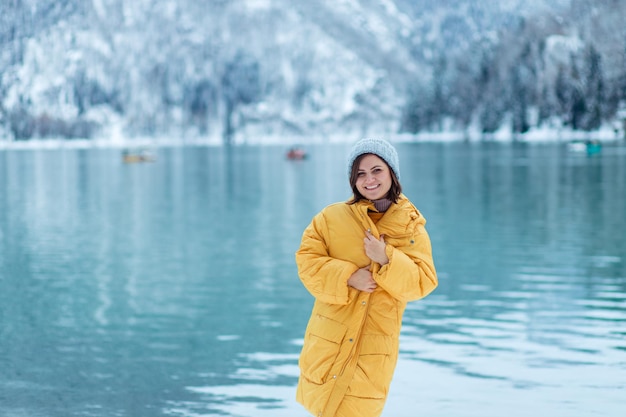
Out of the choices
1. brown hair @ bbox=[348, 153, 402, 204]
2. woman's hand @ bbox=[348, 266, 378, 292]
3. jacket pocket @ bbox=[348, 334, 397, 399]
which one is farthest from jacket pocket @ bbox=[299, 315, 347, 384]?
brown hair @ bbox=[348, 153, 402, 204]

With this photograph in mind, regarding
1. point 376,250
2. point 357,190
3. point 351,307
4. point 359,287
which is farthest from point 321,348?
point 357,190

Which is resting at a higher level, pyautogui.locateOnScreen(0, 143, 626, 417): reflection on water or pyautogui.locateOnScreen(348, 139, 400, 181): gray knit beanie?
pyautogui.locateOnScreen(348, 139, 400, 181): gray knit beanie

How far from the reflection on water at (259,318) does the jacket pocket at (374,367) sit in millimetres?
4238

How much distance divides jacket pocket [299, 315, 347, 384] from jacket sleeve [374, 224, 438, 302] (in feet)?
1.49

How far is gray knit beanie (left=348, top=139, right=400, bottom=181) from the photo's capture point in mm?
5488

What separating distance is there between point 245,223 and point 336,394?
28.3 metres

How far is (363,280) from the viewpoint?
533cm

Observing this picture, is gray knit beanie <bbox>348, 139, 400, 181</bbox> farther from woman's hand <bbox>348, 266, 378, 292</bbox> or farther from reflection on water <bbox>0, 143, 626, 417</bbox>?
reflection on water <bbox>0, 143, 626, 417</bbox>

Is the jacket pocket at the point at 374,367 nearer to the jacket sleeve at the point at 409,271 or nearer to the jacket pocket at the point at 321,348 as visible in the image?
the jacket pocket at the point at 321,348

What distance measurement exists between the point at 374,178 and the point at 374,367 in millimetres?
1228

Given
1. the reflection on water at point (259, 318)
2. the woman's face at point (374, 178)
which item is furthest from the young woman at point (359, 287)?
the reflection on water at point (259, 318)

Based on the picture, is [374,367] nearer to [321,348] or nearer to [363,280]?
[321,348]

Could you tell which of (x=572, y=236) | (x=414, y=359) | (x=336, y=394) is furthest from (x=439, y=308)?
(x=572, y=236)

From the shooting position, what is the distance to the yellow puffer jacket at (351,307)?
212 inches
